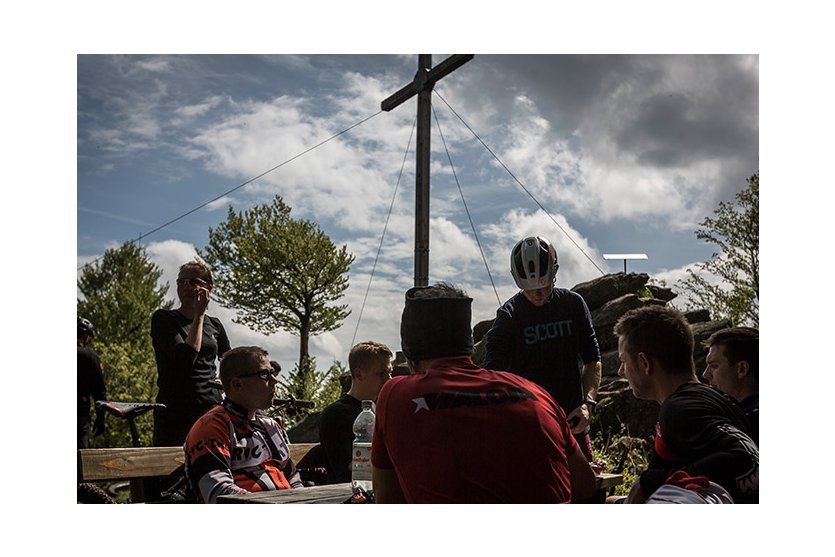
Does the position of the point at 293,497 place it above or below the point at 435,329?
below

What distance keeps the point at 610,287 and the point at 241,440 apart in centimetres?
645

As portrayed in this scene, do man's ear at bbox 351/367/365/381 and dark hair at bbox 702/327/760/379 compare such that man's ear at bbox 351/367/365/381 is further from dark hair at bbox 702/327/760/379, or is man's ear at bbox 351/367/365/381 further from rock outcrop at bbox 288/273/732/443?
rock outcrop at bbox 288/273/732/443

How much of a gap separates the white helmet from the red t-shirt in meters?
1.65

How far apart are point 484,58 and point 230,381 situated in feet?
13.0

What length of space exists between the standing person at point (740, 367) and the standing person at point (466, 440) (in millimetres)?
1210

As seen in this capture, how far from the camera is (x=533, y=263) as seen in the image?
11.8 ft

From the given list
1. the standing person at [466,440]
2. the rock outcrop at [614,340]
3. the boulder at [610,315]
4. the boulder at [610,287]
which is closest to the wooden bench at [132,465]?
the standing person at [466,440]

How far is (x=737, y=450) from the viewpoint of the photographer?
6.75 feet

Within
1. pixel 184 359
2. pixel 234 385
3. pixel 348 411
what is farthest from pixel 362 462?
pixel 184 359

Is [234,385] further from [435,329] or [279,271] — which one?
[279,271]

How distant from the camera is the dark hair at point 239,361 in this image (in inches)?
110

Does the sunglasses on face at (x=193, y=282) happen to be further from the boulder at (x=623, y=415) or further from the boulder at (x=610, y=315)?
the boulder at (x=610, y=315)
